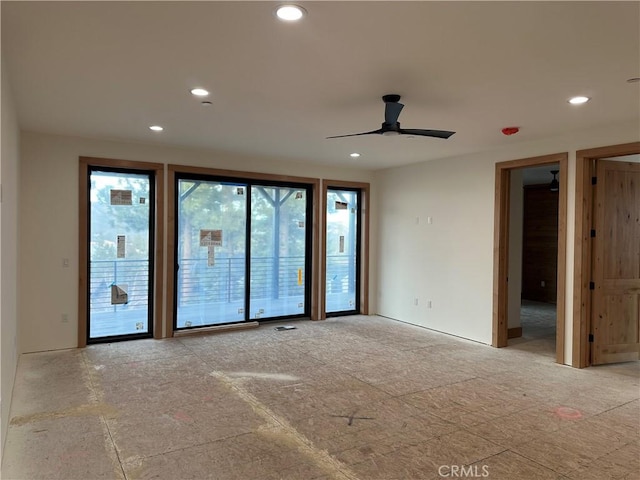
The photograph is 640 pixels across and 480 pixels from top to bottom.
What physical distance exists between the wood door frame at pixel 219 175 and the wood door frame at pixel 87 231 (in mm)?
91

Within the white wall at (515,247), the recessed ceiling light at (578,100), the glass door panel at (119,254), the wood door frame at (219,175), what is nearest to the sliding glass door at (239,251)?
the wood door frame at (219,175)

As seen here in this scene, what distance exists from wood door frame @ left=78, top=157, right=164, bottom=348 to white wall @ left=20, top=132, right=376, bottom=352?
0.06m

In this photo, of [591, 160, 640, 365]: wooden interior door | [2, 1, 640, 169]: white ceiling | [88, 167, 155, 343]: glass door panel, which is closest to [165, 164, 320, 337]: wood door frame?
[88, 167, 155, 343]: glass door panel

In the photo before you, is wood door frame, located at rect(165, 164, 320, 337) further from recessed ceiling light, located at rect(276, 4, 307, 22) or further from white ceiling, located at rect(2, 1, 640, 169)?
recessed ceiling light, located at rect(276, 4, 307, 22)

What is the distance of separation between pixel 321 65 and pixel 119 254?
3934 mm

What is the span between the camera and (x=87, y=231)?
5.27 metres

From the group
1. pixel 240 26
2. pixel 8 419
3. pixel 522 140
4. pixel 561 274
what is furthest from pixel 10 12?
pixel 561 274

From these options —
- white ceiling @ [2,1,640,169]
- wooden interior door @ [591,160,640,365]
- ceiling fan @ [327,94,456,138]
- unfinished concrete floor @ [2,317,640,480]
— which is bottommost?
unfinished concrete floor @ [2,317,640,480]

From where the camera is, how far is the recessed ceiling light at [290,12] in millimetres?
2195

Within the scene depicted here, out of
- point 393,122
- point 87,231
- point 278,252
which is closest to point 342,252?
point 278,252

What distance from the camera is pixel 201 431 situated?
308 centimetres

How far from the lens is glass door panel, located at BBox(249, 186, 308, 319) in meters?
6.65

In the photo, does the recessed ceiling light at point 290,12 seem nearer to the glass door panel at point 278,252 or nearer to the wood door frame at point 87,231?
the wood door frame at point 87,231

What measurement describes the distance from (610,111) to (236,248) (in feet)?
15.8
